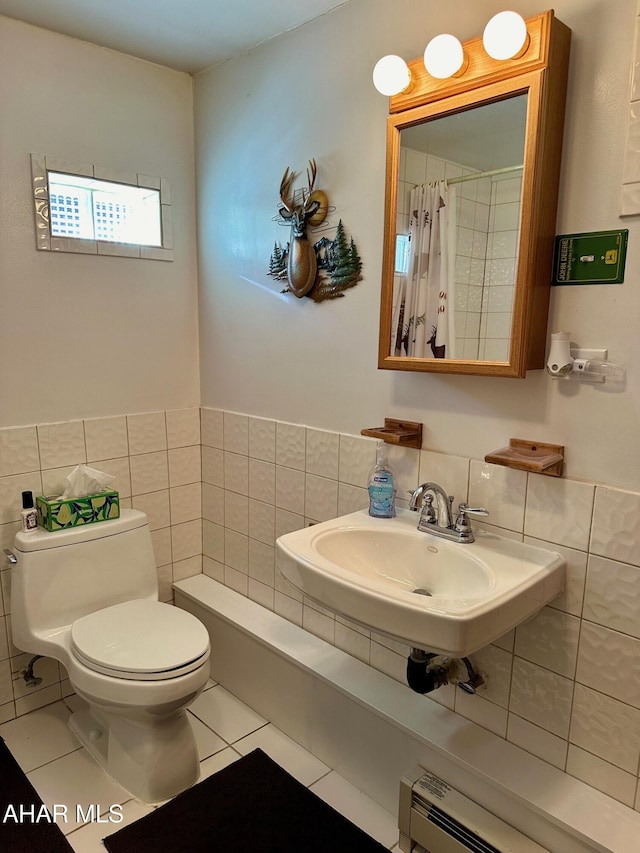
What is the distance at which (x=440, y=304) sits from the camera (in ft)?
4.98

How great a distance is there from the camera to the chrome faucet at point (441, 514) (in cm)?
147

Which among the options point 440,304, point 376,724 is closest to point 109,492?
point 376,724

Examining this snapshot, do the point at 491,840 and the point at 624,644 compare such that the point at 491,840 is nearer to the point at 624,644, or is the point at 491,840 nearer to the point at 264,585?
the point at 624,644

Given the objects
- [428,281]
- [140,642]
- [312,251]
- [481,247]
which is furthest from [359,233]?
[140,642]

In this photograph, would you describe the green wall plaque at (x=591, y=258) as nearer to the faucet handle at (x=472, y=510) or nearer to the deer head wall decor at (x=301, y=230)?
the faucet handle at (x=472, y=510)

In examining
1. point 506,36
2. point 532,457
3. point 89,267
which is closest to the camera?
point 506,36

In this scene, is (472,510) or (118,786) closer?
(472,510)

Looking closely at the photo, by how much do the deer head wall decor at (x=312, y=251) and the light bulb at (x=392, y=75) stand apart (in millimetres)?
437

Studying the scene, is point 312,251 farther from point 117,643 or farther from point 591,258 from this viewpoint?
point 117,643

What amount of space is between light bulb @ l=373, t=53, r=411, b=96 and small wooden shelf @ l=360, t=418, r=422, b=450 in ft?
2.92

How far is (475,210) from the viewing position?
4.69 feet

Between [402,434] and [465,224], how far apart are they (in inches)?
23.4

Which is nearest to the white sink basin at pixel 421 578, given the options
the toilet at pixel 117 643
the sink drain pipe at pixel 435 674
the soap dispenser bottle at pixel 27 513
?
the sink drain pipe at pixel 435 674

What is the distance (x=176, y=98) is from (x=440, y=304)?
5.06 ft
